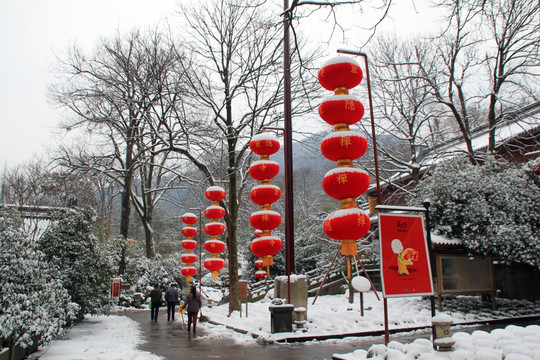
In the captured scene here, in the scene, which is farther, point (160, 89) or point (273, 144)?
point (160, 89)

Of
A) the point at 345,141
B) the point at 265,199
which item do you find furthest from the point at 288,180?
the point at 345,141

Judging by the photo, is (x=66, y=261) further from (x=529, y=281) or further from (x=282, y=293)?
(x=529, y=281)

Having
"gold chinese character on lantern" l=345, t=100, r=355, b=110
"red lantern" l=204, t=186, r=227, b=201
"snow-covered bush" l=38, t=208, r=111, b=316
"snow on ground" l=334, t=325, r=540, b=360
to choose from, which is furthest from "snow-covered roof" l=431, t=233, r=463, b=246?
"snow-covered bush" l=38, t=208, r=111, b=316

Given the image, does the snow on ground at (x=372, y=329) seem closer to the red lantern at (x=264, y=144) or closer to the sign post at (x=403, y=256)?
the sign post at (x=403, y=256)

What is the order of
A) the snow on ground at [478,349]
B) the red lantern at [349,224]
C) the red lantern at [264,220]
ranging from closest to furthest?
1. the snow on ground at [478,349]
2. the red lantern at [349,224]
3. the red lantern at [264,220]

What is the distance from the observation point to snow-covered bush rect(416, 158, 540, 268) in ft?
47.5

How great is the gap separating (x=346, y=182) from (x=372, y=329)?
5.34 meters

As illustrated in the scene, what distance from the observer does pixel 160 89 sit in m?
16.1

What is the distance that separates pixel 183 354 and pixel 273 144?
6386mm

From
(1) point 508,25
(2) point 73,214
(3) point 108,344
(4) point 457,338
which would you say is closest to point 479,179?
(1) point 508,25

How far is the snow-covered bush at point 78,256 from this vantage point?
13.0 meters

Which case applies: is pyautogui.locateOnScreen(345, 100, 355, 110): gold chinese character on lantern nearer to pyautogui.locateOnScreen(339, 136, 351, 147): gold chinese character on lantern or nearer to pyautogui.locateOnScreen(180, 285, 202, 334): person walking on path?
pyautogui.locateOnScreen(339, 136, 351, 147): gold chinese character on lantern

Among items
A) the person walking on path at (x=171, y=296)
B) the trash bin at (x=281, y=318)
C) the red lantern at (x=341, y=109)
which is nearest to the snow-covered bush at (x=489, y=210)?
the trash bin at (x=281, y=318)

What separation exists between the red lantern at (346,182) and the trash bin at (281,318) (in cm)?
373
